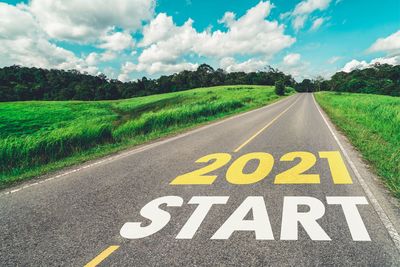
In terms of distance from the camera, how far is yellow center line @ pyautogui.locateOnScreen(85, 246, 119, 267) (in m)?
2.74

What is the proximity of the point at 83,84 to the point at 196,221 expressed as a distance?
95332 mm

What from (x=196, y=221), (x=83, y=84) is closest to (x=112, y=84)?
(x=83, y=84)

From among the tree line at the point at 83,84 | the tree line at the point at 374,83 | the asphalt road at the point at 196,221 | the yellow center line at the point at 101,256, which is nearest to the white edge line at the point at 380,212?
the asphalt road at the point at 196,221

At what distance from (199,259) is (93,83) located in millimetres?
104621

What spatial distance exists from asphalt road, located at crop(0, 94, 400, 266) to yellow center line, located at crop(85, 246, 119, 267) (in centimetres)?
2

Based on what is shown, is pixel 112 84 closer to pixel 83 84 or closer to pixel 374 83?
pixel 83 84

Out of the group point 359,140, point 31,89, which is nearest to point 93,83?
point 31,89

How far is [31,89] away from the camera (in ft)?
243

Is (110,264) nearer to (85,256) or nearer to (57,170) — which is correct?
(85,256)

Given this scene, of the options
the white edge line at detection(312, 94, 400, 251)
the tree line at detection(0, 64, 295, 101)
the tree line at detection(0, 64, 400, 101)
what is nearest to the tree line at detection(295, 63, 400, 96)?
the tree line at detection(0, 64, 400, 101)

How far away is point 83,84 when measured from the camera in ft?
284

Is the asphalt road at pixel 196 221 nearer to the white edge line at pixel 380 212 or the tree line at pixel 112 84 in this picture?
the white edge line at pixel 380 212

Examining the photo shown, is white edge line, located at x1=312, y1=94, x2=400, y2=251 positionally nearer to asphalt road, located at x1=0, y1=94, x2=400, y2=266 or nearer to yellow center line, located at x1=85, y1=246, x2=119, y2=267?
asphalt road, located at x1=0, y1=94, x2=400, y2=266

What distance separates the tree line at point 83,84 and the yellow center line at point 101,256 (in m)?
82.4
